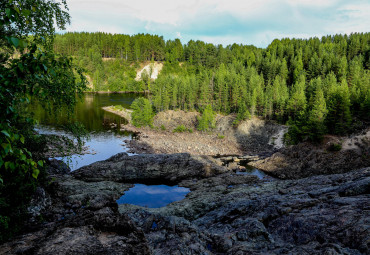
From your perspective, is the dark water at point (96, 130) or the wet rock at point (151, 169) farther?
the dark water at point (96, 130)

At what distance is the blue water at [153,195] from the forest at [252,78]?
1886cm

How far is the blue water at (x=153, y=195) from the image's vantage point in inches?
1024

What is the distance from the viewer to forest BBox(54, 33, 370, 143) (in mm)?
50031

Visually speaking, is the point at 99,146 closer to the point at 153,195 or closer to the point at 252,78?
the point at 153,195

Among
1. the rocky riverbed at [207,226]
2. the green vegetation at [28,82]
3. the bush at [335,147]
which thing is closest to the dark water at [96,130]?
the rocky riverbed at [207,226]

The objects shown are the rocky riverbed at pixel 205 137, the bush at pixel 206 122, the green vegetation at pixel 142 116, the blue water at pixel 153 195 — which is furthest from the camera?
the green vegetation at pixel 142 116

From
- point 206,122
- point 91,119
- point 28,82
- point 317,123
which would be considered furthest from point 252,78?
point 28,82

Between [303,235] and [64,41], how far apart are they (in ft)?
604

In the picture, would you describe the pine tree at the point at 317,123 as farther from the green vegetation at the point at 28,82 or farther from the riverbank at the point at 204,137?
the green vegetation at the point at 28,82

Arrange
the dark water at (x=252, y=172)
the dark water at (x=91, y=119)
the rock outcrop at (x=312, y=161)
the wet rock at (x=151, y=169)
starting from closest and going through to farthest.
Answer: the wet rock at (x=151, y=169) < the rock outcrop at (x=312, y=161) < the dark water at (x=252, y=172) < the dark water at (x=91, y=119)

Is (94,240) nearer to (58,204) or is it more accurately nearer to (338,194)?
(58,204)

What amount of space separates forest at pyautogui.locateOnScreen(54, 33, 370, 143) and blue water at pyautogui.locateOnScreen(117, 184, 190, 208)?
61.9 feet

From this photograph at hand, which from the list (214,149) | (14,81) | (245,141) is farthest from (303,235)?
(245,141)

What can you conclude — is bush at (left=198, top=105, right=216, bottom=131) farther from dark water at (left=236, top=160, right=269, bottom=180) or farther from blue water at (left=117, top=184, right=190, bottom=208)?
blue water at (left=117, top=184, right=190, bottom=208)
